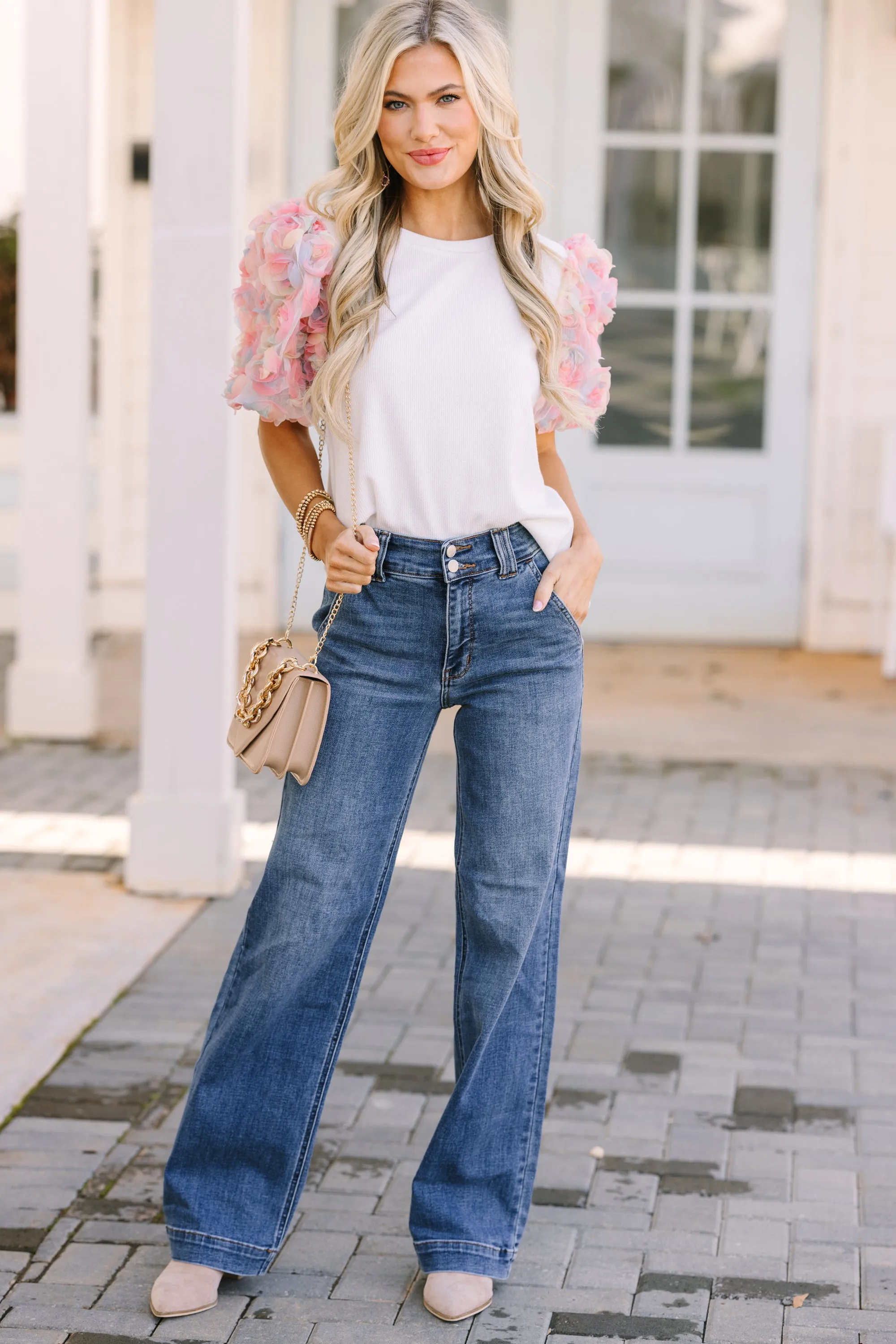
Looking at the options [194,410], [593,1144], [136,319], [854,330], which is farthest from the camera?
[136,319]

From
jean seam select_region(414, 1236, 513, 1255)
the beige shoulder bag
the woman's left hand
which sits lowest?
jean seam select_region(414, 1236, 513, 1255)

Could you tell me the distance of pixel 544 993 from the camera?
2471 mm

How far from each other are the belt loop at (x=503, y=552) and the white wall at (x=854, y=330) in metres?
5.71

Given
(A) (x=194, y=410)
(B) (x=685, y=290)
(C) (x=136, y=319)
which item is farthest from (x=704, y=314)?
(A) (x=194, y=410)

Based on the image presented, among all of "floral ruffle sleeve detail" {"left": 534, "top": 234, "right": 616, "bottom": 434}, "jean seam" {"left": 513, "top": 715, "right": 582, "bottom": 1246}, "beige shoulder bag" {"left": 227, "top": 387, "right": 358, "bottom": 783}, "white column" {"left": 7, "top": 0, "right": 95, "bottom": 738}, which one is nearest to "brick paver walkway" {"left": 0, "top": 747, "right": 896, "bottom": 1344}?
"jean seam" {"left": 513, "top": 715, "right": 582, "bottom": 1246}

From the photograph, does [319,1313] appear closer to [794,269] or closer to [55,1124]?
[55,1124]

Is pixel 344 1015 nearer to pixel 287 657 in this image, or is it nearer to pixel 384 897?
pixel 384 897

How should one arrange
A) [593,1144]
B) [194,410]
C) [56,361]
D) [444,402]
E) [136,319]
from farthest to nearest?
[136,319]
[56,361]
[194,410]
[593,1144]
[444,402]

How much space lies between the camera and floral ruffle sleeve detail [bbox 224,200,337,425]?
2.29 m

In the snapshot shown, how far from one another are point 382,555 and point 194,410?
1.91m

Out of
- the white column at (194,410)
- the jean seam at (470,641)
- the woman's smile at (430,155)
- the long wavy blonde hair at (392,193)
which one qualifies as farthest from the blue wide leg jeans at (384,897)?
the white column at (194,410)

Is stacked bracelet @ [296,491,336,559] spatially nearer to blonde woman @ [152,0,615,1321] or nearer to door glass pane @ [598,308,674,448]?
blonde woman @ [152,0,615,1321]

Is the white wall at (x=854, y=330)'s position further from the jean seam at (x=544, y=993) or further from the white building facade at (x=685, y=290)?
Result: the jean seam at (x=544, y=993)

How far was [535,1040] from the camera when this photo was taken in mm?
2477
